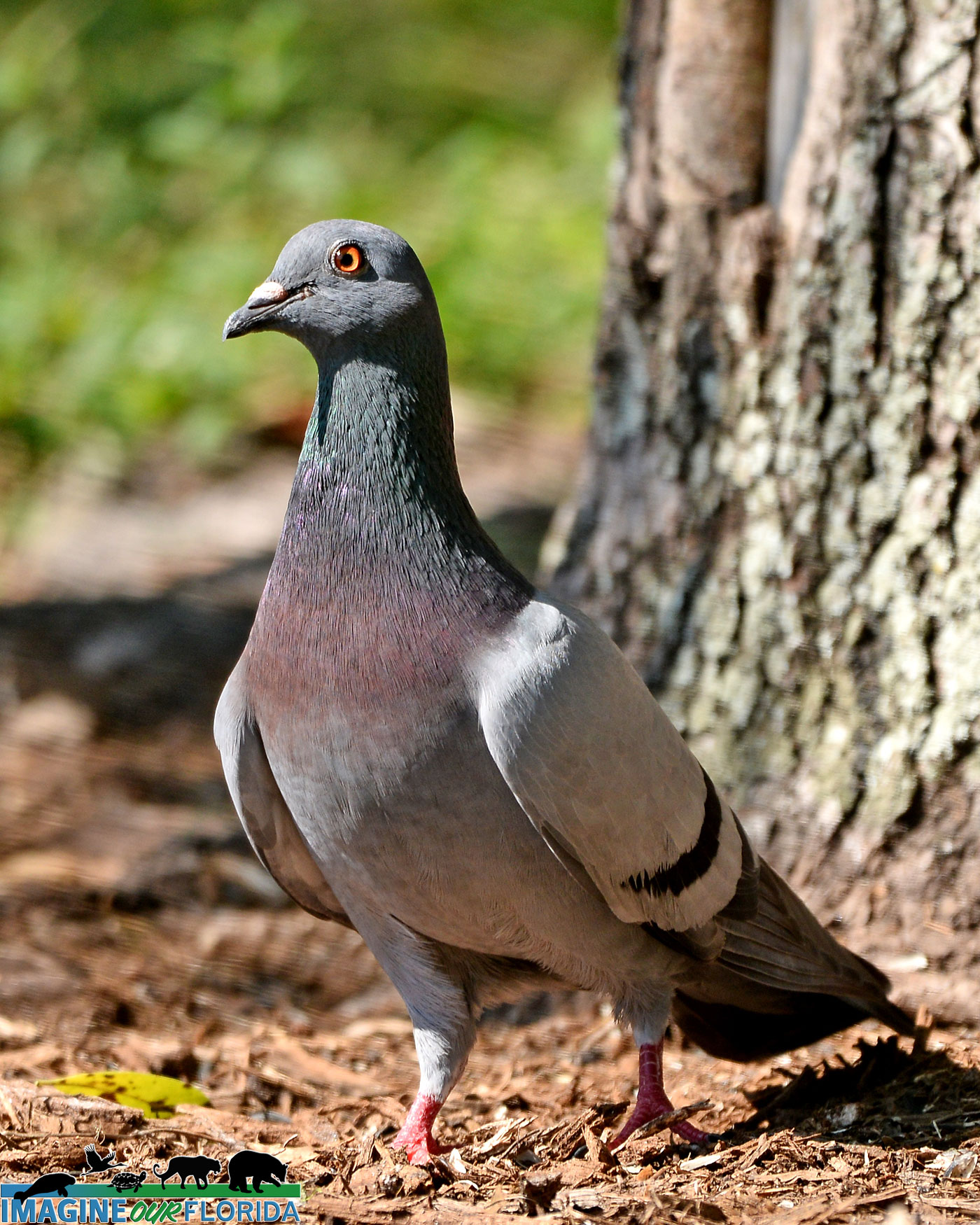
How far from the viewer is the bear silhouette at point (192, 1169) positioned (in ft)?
8.23

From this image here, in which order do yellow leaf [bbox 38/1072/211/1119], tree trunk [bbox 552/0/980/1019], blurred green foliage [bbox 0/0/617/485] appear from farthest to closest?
blurred green foliage [bbox 0/0/617/485] → tree trunk [bbox 552/0/980/1019] → yellow leaf [bbox 38/1072/211/1119]

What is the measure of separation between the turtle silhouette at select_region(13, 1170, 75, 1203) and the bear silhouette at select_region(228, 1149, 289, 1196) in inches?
11.9

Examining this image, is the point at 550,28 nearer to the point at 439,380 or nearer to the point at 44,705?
the point at 44,705

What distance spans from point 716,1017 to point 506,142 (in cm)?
717

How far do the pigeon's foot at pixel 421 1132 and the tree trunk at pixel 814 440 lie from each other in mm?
1217

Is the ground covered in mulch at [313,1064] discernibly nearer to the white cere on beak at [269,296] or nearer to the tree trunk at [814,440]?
the tree trunk at [814,440]

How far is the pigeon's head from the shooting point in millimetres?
2750

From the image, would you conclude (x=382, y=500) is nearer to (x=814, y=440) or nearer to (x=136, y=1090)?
(x=814, y=440)

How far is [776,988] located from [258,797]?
1.34 meters

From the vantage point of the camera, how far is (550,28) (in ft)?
35.1

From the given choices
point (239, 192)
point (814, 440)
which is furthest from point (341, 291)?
point (239, 192)

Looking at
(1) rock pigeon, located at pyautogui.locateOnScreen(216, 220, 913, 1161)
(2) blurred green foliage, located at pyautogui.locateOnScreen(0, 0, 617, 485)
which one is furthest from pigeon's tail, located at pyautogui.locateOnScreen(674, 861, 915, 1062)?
(2) blurred green foliage, located at pyautogui.locateOnScreen(0, 0, 617, 485)

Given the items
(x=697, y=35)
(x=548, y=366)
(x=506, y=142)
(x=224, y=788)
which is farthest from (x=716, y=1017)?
(x=506, y=142)

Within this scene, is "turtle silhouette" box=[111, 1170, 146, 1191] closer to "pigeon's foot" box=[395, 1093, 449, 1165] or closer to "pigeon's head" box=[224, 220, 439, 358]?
"pigeon's foot" box=[395, 1093, 449, 1165]
